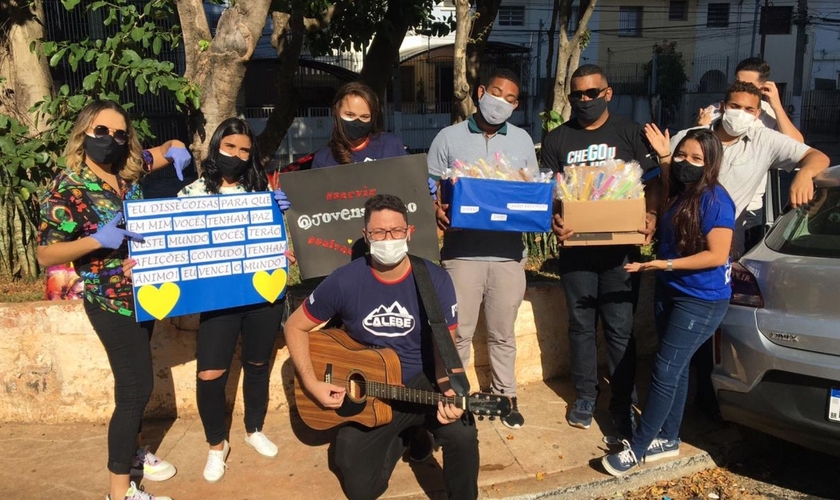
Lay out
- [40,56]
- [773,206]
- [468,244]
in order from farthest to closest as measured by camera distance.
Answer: [40,56]
[773,206]
[468,244]

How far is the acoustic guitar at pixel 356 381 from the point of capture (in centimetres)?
337

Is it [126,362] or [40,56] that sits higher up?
[40,56]

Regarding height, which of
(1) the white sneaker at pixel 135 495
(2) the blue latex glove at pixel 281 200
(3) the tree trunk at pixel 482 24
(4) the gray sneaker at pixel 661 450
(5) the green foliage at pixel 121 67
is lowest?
(4) the gray sneaker at pixel 661 450

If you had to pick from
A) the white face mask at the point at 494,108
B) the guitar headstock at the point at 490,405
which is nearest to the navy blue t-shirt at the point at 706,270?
the white face mask at the point at 494,108

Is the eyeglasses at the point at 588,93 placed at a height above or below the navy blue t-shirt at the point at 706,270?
above

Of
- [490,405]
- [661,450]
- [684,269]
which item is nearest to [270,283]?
[490,405]

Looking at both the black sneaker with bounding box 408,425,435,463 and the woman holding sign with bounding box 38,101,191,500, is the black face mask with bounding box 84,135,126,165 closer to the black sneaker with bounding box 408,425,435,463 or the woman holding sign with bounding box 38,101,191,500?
the woman holding sign with bounding box 38,101,191,500

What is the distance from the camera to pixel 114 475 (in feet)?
11.2

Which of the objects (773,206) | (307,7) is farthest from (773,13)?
(773,206)

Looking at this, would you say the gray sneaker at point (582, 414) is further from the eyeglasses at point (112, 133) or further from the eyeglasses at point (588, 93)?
the eyeglasses at point (112, 133)

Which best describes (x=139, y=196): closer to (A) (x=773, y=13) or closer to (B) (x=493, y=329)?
(B) (x=493, y=329)

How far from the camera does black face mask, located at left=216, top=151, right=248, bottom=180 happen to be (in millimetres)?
3590

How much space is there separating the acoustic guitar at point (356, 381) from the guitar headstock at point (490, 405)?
233mm

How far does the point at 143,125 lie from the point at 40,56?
152 centimetres
